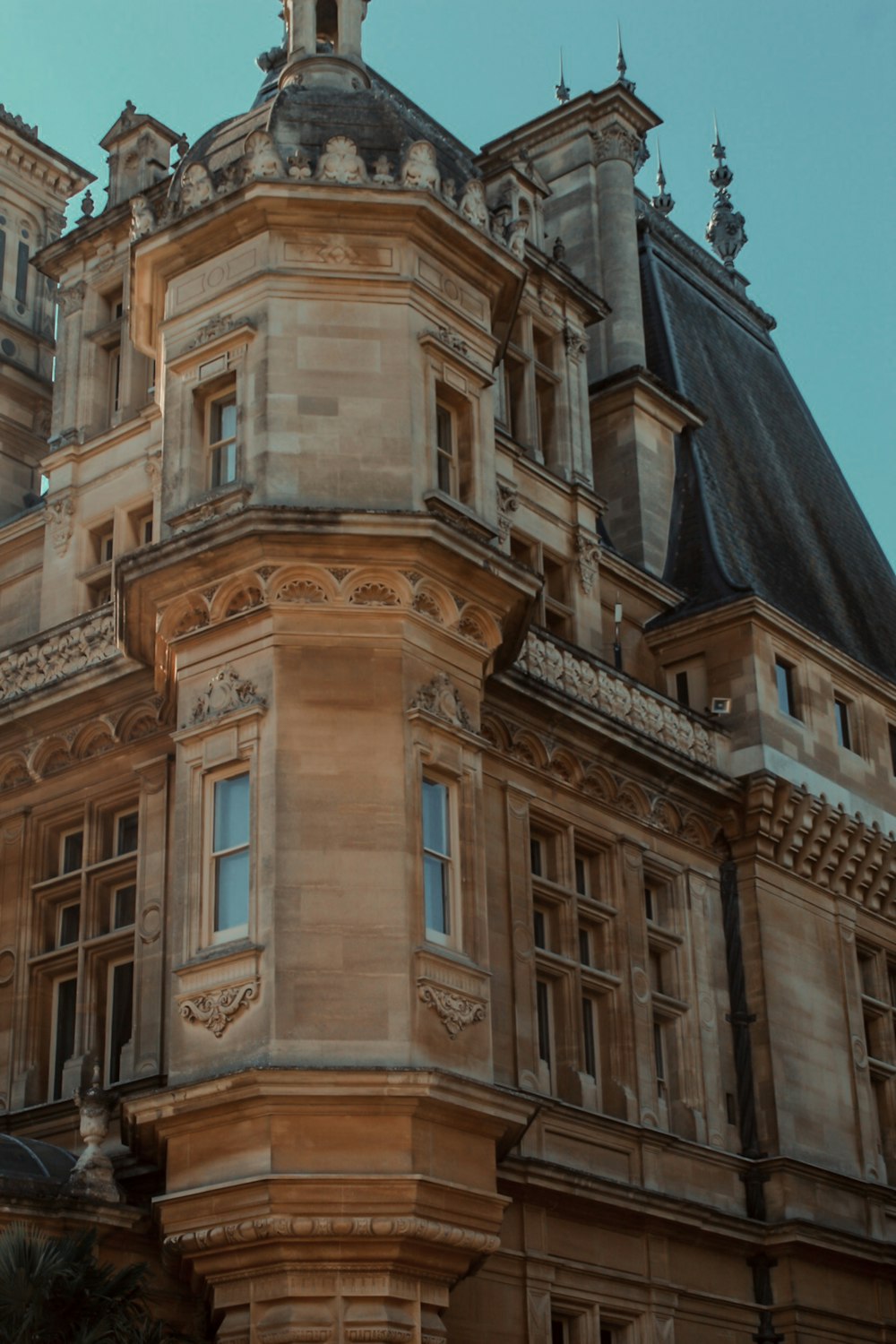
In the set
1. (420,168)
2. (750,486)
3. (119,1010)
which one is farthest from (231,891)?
(750,486)

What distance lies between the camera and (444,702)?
831 inches

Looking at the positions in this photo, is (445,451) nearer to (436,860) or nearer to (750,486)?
(436,860)

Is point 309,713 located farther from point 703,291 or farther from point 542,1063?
point 703,291

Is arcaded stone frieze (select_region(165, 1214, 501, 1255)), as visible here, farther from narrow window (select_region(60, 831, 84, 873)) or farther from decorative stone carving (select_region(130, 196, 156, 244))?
decorative stone carving (select_region(130, 196, 156, 244))

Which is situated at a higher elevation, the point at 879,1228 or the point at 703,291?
the point at 703,291

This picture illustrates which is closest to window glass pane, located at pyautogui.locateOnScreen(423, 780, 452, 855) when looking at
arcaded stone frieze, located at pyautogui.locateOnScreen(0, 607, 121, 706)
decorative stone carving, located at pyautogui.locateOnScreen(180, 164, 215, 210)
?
arcaded stone frieze, located at pyautogui.locateOnScreen(0, 607, 121, 706)

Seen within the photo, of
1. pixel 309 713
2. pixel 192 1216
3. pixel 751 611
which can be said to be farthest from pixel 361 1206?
pixel 751 611

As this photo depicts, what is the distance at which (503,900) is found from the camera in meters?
24.0

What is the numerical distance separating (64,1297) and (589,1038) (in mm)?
10246

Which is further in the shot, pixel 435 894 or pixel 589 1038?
pixel 589 1038

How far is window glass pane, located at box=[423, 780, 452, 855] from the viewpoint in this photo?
67.9ft

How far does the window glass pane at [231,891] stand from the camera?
20031mm

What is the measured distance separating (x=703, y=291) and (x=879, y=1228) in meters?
18.5

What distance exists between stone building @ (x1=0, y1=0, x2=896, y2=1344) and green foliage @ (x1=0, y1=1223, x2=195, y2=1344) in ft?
6.02
